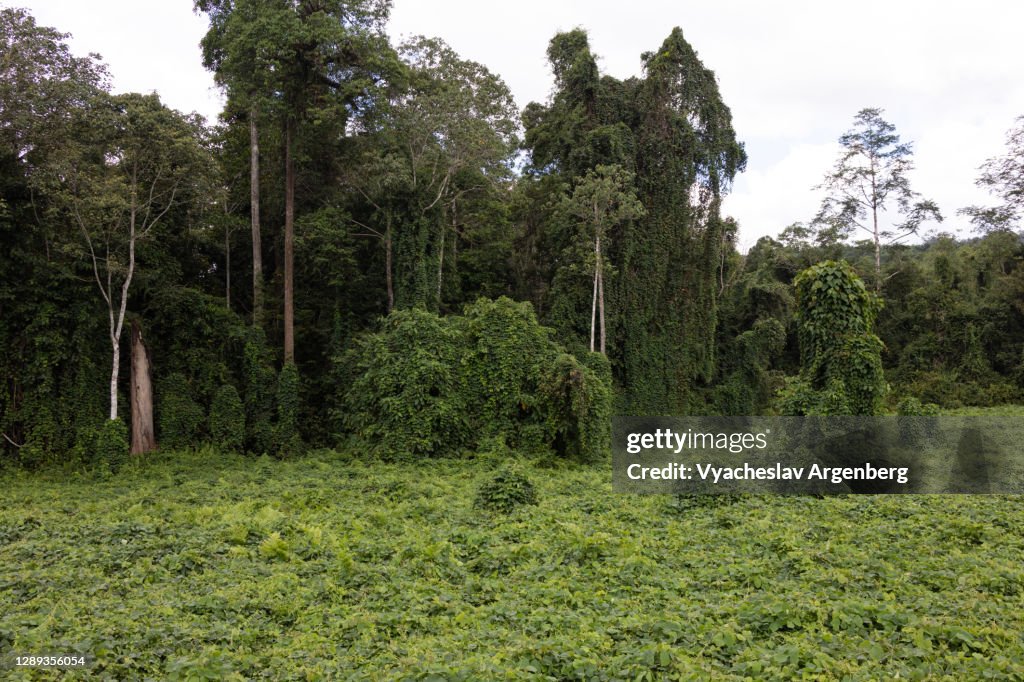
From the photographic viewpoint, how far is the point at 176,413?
15.5 m

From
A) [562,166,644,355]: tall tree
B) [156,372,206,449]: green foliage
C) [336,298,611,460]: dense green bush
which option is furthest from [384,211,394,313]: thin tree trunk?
[156,372,206,449]: green foliage

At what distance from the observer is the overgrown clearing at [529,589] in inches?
174

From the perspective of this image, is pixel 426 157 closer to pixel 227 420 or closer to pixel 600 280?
pixel 600 280

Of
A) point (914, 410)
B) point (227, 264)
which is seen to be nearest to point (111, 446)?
point (227, 264)

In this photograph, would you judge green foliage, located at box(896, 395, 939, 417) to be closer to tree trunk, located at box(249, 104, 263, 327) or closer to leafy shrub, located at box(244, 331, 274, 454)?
leafy shrub, located at box(244, 331, 274, 454)

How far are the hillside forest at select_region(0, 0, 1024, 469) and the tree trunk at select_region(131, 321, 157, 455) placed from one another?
2.8 inches

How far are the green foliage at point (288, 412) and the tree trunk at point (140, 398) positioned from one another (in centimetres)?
276

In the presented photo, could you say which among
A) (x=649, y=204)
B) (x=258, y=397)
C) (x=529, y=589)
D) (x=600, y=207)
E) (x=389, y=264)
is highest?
(x=649, y=204)

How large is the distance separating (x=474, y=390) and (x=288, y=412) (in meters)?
5.04

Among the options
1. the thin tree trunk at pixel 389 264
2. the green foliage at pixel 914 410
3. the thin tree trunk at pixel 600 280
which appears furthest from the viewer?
the thin tree trunk at pixel 600 280

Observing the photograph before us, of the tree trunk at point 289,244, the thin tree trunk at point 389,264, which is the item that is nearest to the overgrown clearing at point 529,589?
the tree trunk at point 289,244

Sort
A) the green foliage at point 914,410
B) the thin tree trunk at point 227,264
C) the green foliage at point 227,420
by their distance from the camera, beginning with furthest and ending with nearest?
the thin tree trunk at point 227,264 < the green foliage at point 227,420 < the green foliage at point 914,410

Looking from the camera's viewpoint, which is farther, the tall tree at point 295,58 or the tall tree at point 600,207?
the tall tree at point 600,207

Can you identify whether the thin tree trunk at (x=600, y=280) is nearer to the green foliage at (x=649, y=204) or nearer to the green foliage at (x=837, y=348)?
the green foliage at (x=649, y=204)
